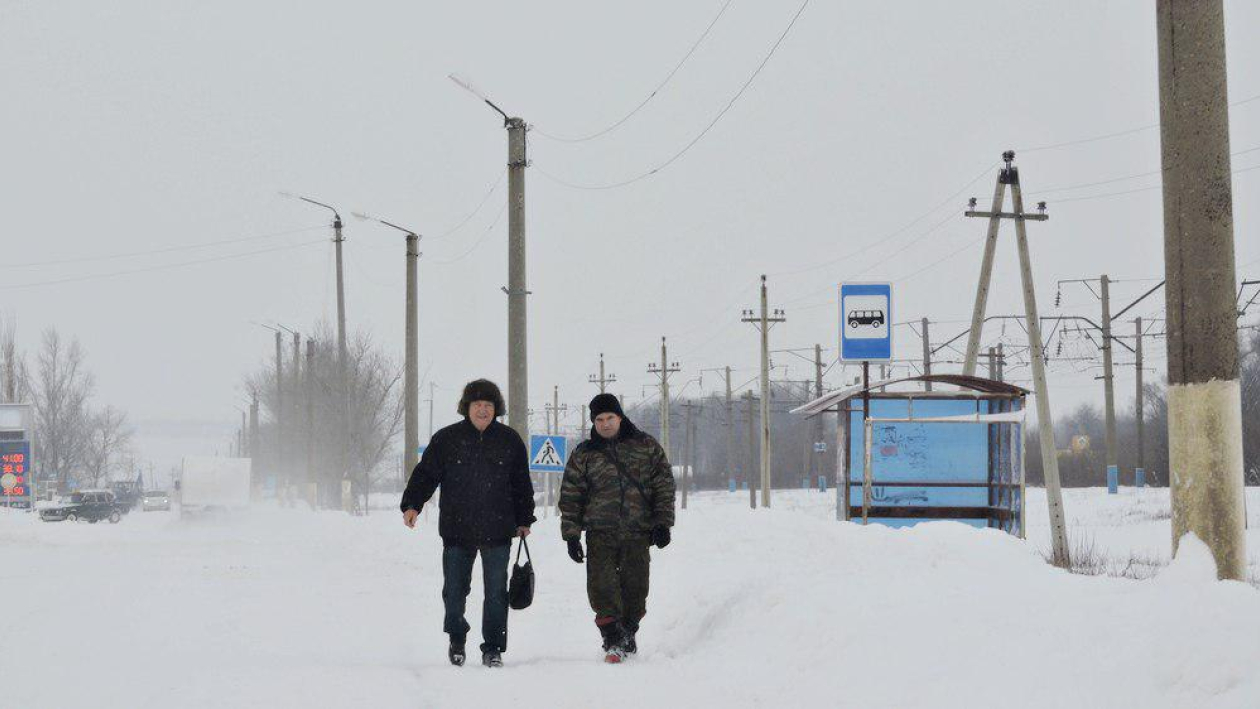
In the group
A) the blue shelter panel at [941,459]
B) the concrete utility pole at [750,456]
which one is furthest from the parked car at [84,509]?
the blue shelter panel at [941,459]

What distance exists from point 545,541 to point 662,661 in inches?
385

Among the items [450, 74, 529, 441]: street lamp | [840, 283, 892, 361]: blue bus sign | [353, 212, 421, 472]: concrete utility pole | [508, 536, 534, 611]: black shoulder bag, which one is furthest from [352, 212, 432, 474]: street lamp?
[508, 536, 534, 611]: black shoulder bag

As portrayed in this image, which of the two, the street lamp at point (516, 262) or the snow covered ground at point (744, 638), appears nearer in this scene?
the snow covered ground at point (744, 638)

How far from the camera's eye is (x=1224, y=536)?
6.65m

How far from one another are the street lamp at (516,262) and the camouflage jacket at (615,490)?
Answer: 1086 centimetres

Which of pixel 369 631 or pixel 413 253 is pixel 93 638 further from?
pixel 413 253

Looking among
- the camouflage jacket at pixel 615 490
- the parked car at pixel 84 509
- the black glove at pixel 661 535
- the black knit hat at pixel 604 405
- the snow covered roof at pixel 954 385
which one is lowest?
the parked car at pixel 84 509

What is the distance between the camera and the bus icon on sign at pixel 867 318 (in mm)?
15930

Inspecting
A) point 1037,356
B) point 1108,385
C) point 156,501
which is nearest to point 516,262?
point 1037,356

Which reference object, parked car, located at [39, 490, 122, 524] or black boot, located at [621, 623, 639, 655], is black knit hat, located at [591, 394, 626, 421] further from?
parked car, located at [39, 490, 122, 524]

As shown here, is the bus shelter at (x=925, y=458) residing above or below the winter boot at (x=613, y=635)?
above

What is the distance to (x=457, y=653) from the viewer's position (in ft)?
28.7

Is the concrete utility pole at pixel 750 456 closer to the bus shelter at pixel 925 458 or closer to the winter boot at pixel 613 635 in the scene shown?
the bus shelter at pixel 925 458

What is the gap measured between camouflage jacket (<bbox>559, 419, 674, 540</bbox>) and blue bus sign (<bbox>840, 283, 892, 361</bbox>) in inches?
288
